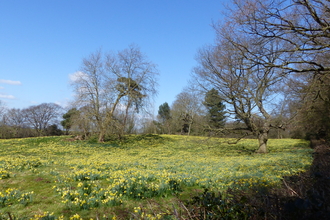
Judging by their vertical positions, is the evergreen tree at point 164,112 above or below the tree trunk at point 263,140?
above

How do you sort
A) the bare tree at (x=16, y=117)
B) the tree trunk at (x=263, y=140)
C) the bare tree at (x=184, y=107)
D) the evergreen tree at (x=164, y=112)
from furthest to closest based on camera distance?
the evergreen tree at (x=164, y=112) → the bare tree at (x=16, y=117) → the bare tree at (x=184, y=107) → the tree trunk at (x=263, y=140)

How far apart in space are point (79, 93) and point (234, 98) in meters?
17.3

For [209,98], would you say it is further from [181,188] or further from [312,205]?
[312,205]

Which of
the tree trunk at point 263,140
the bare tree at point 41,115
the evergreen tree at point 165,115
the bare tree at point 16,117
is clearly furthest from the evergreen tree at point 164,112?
the tree trunk at point 263,140

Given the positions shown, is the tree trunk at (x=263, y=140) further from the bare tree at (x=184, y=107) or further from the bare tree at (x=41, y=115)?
the bare tree at (x=41, y=115)

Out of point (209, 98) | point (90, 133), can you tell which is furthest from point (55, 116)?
point (209, 98)

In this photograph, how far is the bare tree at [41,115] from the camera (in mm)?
53062

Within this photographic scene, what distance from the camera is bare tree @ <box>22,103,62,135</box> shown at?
53062 mm

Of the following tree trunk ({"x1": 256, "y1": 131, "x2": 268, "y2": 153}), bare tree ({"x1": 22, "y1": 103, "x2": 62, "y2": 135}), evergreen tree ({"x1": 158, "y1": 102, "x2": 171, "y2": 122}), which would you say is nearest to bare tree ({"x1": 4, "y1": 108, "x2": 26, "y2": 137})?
bare tree ({"x1": 22, "y1": 103, "x2": 62, "y2": 135})

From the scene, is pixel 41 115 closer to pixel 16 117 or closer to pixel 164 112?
pixel 16 117

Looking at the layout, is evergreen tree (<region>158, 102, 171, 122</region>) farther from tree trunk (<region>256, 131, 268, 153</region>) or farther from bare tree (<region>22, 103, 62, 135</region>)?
tree trunk (<region>256, 131, 268, 153</region>)

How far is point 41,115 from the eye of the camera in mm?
54219

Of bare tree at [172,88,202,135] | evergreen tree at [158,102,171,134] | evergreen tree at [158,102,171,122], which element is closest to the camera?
bare tree at [172,88,202,135]

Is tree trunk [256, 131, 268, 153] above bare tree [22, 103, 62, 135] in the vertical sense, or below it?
below
